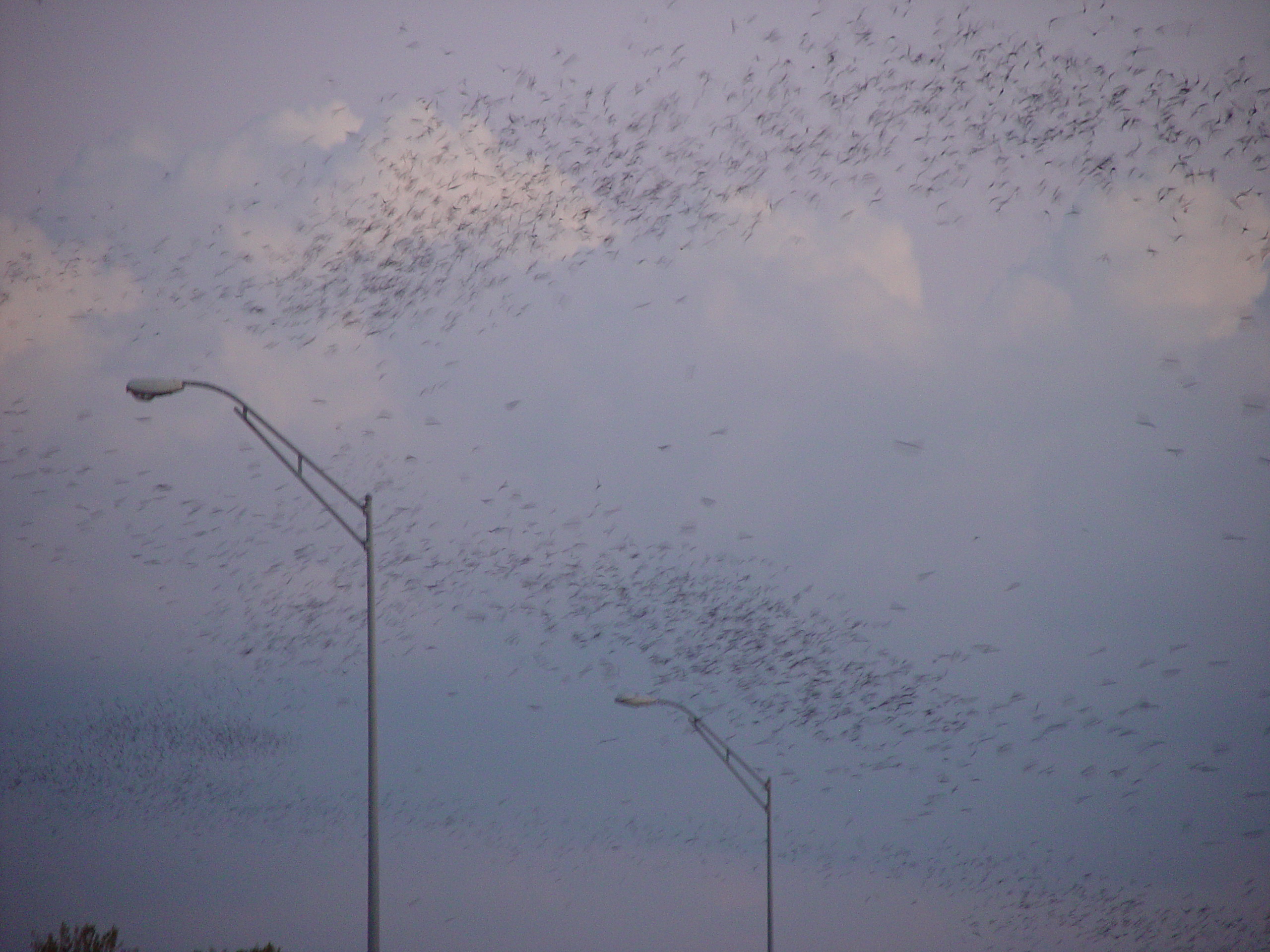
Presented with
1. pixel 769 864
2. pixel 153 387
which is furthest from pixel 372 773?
pixel 769 864

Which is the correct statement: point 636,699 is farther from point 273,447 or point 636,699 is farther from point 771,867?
point 273,447

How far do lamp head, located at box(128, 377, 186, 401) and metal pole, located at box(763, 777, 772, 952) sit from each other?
18.0 meters

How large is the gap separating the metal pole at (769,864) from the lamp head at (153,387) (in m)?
18.0

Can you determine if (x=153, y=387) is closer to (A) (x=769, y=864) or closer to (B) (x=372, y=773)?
(B) (x=372, y=773)

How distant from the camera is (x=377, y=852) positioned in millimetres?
16797

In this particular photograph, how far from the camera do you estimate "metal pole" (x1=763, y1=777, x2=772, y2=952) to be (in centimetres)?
3038

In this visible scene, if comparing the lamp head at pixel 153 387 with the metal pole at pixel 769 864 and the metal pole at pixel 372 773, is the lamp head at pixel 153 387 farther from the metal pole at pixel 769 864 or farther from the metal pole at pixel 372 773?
the metal pole at pixel 769 864

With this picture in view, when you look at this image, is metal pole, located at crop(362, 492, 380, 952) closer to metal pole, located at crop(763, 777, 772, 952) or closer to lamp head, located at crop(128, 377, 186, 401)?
lamp head, located at crop(128, 377, 186, 401)

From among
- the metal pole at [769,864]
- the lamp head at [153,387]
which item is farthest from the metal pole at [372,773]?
the metal pole at [769,864]

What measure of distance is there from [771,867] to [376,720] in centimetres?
1536

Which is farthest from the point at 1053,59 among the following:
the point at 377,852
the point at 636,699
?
the point at 377,852

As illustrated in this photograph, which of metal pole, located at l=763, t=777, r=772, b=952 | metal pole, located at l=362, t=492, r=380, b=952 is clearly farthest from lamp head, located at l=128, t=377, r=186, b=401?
metal pole, located at l=763, t=777, r=772, b=952

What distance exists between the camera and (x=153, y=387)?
1628 centimetres

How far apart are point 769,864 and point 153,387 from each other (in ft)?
62.3
